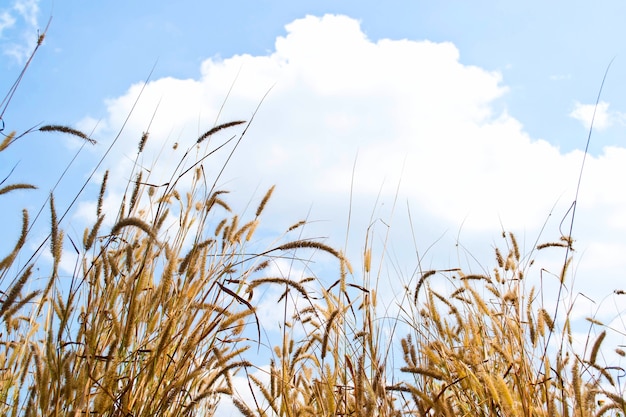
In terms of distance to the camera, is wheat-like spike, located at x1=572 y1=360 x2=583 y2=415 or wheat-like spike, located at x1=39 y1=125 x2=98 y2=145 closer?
wheat-like spike, located at x1=572 y1=360 x2=583 y2=415

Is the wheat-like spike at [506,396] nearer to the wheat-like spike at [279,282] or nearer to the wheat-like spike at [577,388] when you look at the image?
the wheat-like spike at [577,388]

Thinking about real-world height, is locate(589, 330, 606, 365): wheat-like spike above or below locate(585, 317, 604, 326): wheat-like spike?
below

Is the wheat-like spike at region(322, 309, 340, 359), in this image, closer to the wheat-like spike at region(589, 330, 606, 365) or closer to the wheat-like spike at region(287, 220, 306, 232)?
the wheat-like spike at region(287, 220, 306, 232)

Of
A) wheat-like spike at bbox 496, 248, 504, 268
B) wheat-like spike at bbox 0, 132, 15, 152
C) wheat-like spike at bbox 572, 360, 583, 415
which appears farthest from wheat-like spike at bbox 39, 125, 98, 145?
wheat-like spike at bbox 496, 248, 504, 268

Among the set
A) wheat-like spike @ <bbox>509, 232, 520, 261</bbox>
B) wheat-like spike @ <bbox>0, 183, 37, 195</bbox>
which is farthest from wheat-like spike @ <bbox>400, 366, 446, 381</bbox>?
wheat-like spike @ <bbox>0, 183, 37, 195</bbox>

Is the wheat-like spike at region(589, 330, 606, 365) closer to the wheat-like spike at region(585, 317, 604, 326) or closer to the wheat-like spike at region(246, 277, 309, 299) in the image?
the wheat-like spike at region(585, 317, 604, 326)

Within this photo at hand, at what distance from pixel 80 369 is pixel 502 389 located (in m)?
1.35

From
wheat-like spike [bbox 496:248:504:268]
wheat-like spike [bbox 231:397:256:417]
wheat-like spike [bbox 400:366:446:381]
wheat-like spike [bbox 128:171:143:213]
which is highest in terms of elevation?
wheat-like spike [bbox 496:248:504:268]

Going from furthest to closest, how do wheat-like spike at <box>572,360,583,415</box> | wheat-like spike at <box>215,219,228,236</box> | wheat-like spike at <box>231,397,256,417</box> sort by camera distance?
wheat-like spike at <box>215,219,228,236</box>
wheat-like spike at <box>231,397,256,417</box>
wheat-like spike at <box>572,360,583,415</box>

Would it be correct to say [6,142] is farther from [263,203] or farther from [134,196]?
[263,203]

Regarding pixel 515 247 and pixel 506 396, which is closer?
pixel 506 396

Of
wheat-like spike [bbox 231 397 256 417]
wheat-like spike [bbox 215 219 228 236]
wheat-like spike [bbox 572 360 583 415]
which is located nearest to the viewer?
wheat-like spike [bbox 572 360 583 415]

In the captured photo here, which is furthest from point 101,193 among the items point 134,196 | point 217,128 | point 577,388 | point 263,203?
point 577,388

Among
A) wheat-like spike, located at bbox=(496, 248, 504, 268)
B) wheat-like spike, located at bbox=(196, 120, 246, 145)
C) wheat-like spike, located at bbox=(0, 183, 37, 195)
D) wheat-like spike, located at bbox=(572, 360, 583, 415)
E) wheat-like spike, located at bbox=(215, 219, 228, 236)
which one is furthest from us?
wheat-like spike, located at bbox=(496, 248, 504, 268)
